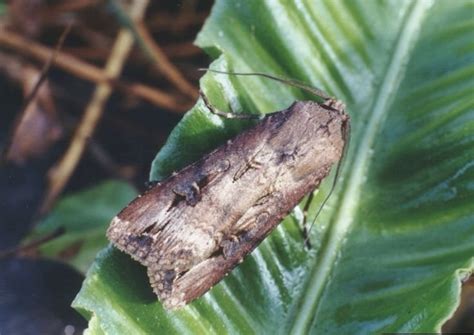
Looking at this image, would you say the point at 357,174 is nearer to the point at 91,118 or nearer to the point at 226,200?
the point at 226,200

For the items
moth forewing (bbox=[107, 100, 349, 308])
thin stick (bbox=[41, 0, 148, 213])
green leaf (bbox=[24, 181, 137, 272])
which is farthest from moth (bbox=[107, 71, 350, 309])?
thin stick (bbox=[41, 0, 148, 213])

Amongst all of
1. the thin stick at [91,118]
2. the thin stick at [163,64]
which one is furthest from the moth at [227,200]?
the thin stick at [91,118]

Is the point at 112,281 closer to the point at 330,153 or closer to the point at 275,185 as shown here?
the point at 275,185

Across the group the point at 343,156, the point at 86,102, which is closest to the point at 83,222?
the point at 86,102

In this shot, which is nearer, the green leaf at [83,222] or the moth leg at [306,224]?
the moth leg at [306,224]

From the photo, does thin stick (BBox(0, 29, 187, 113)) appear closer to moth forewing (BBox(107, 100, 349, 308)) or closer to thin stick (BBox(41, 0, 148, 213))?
thin stick (BBox(41, 0, 148, 213))

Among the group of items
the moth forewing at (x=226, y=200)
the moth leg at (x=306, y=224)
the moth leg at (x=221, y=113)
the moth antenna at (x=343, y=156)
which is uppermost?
the moth leg at (x=221, y=113)

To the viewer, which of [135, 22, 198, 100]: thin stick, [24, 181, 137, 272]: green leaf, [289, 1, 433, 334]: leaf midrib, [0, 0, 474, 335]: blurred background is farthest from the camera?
[135, 22, 198, 100]: thin stick

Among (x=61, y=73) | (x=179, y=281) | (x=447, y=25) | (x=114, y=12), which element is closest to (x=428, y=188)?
(x=447, y=25)

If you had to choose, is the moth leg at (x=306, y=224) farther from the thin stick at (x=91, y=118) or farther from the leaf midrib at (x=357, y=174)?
the thin stick at (x=91, y=118)
